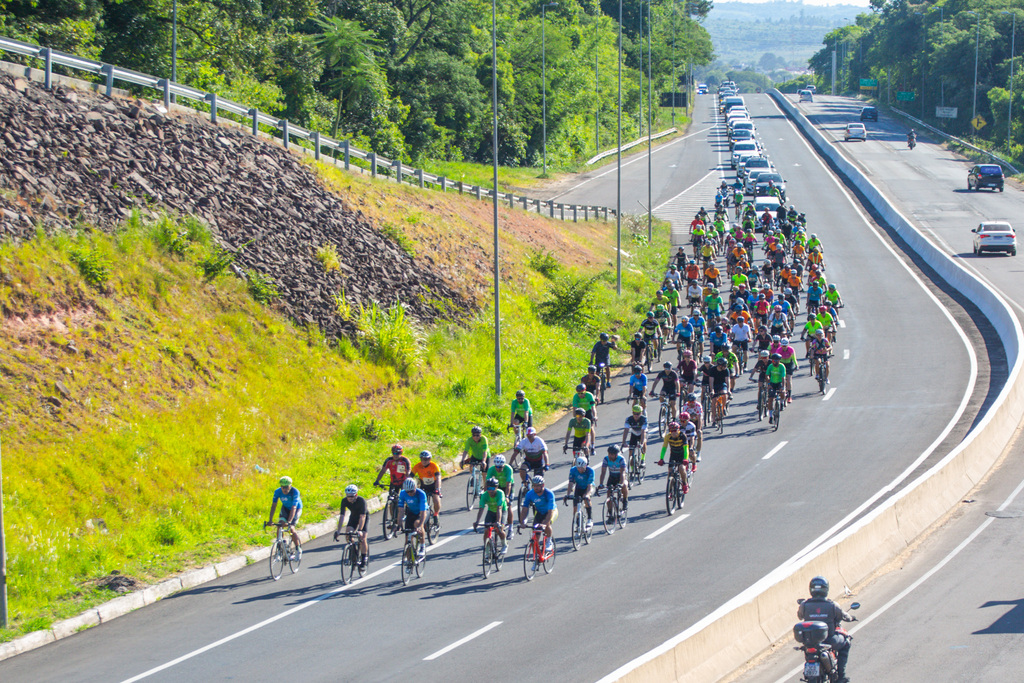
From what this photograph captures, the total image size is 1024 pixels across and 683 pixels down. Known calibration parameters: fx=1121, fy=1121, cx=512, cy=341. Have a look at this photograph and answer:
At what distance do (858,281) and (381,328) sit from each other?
23.3 metres

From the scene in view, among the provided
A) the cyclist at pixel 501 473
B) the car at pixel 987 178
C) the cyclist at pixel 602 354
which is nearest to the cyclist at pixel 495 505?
the cyclist at pixel 501 473

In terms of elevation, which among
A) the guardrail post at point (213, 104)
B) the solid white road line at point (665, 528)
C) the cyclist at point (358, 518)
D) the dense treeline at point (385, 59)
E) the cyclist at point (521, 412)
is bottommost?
the solid white road line at point (665, 528)

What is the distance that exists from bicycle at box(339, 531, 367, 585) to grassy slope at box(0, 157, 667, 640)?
2762 millimetres

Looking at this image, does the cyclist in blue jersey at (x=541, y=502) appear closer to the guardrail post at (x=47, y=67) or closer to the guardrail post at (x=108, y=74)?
the guardrail post at (x=47, y=67)

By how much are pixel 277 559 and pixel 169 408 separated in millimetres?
5588

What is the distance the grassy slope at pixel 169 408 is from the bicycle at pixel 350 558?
2762 mm

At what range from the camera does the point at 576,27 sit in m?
115

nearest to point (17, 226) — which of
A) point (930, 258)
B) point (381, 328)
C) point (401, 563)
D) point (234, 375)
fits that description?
point (234, 375)

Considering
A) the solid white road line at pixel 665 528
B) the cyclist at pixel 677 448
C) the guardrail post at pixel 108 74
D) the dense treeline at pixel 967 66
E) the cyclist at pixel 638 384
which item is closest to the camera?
the solid white road line at pixel 665 528

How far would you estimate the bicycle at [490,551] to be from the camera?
16.8 m

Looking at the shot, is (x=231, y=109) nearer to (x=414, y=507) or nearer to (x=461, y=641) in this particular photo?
(x=414, y=507)

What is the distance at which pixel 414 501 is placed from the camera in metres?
16.8

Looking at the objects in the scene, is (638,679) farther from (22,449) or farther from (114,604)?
(22,449)

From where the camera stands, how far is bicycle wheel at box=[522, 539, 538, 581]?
16.8 metres
